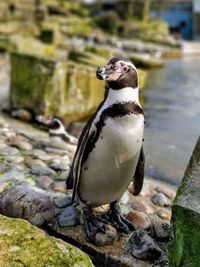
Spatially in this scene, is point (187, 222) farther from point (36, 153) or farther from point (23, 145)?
point (23, 145)

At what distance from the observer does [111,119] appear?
2738 mm

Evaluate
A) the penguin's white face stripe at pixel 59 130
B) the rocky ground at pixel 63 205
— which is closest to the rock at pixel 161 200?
the rocky ground at pixel 63 205

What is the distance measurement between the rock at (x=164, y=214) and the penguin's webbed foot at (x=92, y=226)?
0.63 metres

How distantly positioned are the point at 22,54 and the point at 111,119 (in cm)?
489

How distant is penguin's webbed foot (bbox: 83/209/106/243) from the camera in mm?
2973

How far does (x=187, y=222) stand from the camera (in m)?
2.26

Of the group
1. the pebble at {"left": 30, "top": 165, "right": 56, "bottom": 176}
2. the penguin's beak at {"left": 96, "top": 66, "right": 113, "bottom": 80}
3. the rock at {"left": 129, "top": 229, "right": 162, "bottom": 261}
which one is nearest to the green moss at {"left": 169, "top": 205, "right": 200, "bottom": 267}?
the rock at {"left": 129, "top": 229, "right": 162, "bottom": 261}

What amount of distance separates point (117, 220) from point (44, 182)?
1.04 metres

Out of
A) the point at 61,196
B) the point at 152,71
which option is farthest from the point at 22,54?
the point at 152,71

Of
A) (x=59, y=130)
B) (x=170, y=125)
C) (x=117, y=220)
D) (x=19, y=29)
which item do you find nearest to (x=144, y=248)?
(x=117, y=220)

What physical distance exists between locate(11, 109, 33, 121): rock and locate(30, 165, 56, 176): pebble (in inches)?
105

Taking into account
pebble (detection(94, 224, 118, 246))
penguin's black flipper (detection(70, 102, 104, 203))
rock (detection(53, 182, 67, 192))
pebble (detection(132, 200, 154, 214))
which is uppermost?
penguin's black flipper (detection(70, 102, 104, 203))

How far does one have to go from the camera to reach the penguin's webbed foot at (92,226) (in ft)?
9.75

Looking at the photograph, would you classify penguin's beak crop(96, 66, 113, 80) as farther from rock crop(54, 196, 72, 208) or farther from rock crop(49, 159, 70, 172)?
rock crop(49, 159, 70, 172)
